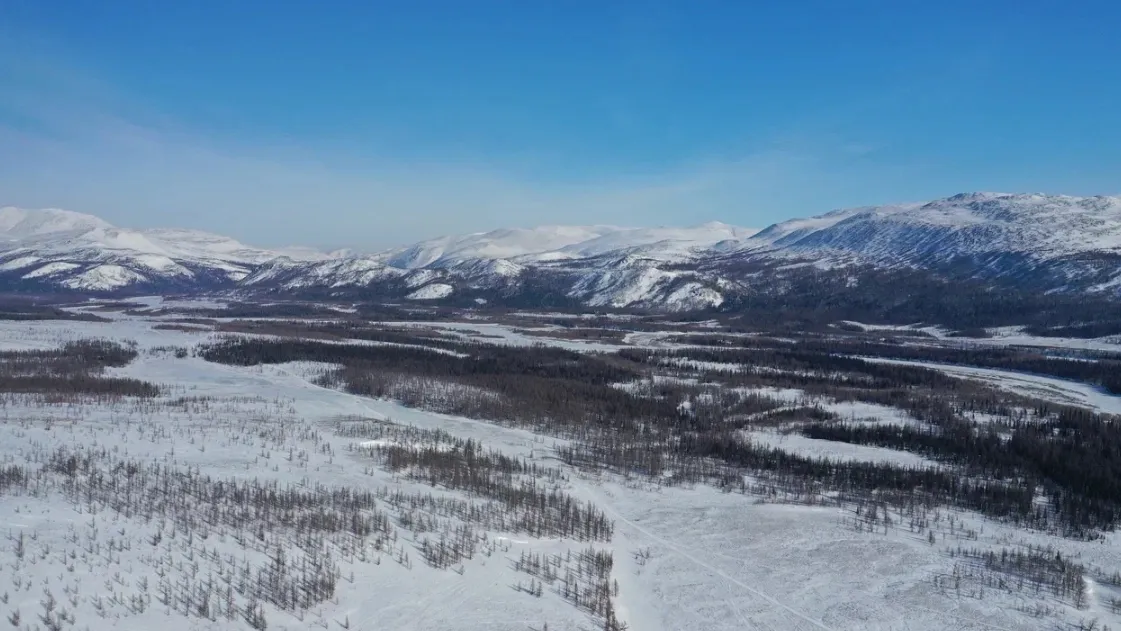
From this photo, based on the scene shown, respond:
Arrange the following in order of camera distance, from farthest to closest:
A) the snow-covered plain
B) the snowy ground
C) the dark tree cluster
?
the snowy ground
the dark tree cluster
the snow-covered plain

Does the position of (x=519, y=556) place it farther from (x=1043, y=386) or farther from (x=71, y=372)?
(x=1043, y=386)

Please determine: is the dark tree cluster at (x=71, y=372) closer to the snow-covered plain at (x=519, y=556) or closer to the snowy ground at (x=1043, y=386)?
the snow-covered plain at (x=519, y=556)

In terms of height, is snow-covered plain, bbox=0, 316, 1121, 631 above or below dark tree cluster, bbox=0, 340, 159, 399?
below

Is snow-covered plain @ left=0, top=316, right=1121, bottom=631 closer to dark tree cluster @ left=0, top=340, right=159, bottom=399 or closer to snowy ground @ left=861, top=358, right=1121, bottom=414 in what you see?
dark tree cluster @ left=0, top=340, right=159, bottom=399

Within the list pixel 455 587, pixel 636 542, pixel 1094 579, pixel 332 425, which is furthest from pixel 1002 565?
pixel 332 425

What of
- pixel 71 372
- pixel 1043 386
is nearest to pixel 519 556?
pixel 71 372

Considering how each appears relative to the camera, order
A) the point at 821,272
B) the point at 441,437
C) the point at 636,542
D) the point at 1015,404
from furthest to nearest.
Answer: the point at 821,272 → the point at 1015,404 → the point at 441,437 → the point at 636,542

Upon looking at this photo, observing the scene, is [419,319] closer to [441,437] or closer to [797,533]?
[441,437]

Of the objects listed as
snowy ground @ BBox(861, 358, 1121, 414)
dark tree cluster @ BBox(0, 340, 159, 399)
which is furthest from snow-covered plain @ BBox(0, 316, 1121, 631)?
snowy ground @ BBox(861, 358, 1121, 414)

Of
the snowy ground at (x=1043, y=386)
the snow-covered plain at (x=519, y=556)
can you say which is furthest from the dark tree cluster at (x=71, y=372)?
the snowy ground at (x=1043, y=386)
